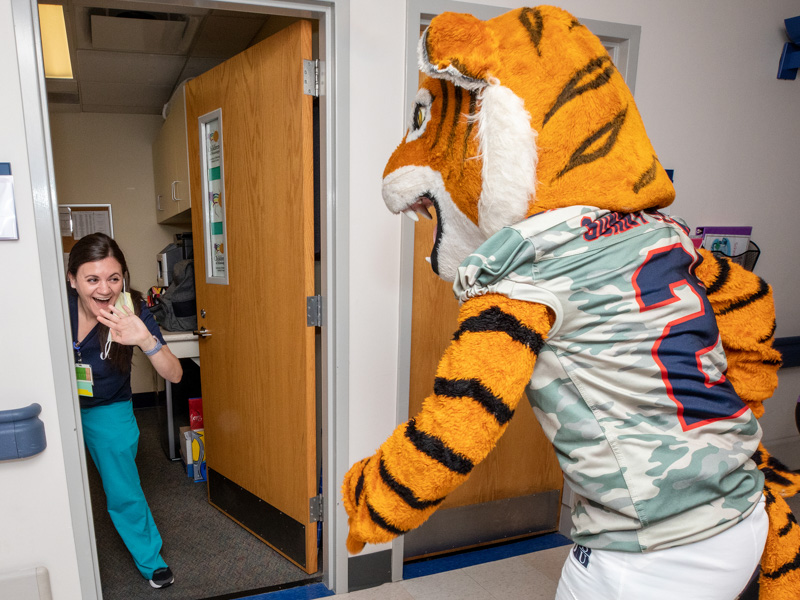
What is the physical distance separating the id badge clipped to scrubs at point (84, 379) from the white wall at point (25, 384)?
0.29 meters

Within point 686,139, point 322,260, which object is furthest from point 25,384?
Result: point 686,139

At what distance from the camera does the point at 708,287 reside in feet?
2.98

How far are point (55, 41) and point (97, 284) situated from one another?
1768mm

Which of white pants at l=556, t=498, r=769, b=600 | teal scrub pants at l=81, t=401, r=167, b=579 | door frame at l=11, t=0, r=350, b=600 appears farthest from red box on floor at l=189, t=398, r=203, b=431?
white pants at l=556, t=498, r=769, b=600

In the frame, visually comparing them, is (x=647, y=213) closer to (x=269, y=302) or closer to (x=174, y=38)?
(x=269, y=302)

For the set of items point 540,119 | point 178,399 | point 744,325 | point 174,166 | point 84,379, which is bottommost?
point 178,399

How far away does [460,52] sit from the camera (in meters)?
0.73

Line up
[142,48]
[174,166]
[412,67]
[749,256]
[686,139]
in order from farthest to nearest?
[174,166] < [142,48] < [749,256] < [686,139] < [412,67]

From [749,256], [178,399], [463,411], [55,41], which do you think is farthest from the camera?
[178,399]

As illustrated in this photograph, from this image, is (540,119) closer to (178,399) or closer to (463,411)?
(463,411)

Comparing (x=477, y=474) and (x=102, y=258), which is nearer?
(x=102, y=258)

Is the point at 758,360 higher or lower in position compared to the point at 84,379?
higher

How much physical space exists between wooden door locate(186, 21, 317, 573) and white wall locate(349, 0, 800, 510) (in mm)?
215

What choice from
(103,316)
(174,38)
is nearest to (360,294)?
(103,316)
